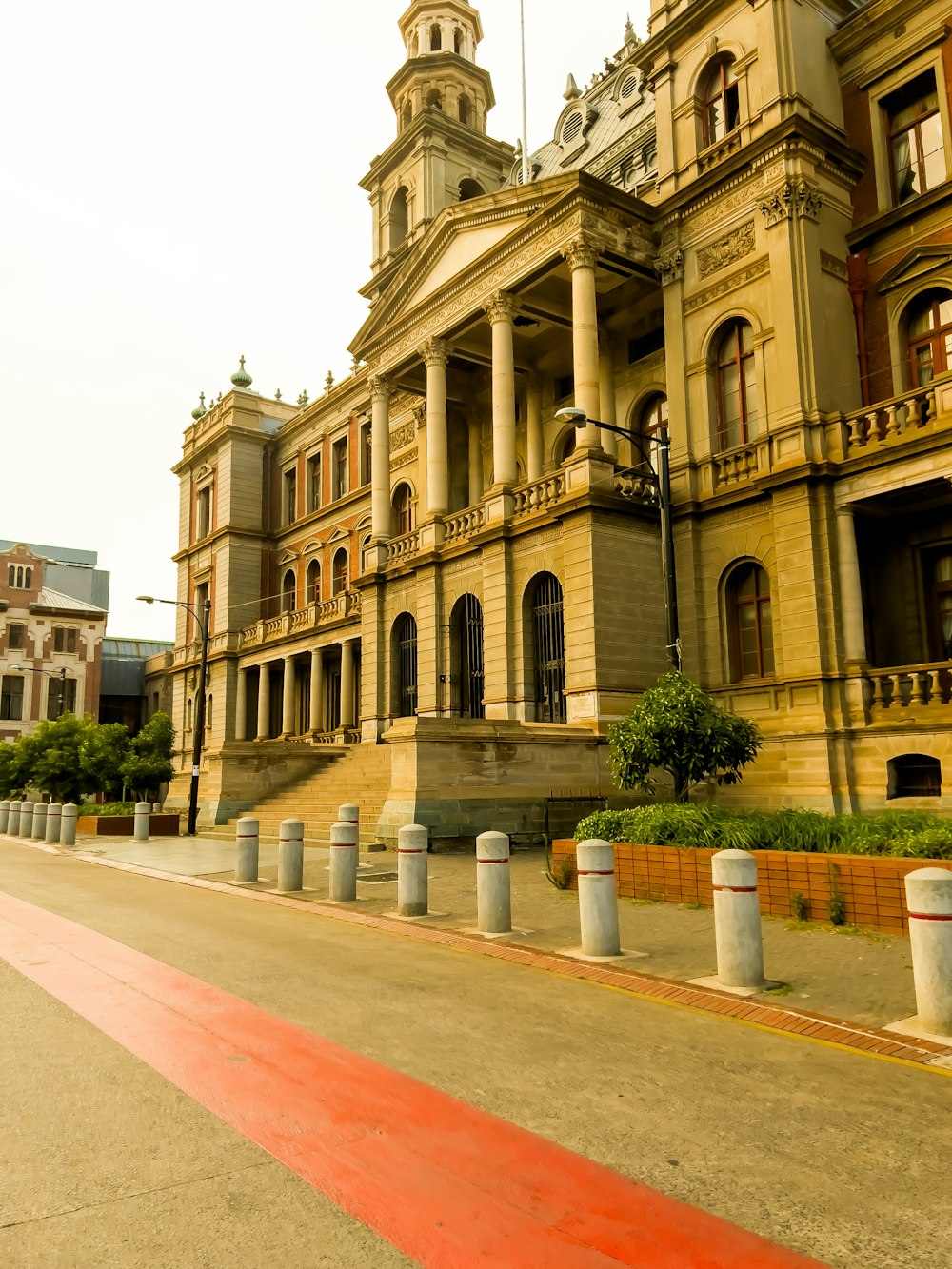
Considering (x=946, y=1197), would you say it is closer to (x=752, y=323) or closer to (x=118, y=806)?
(x=752, y=323)

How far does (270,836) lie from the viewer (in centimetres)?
2472

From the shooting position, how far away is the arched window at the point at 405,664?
102 feet

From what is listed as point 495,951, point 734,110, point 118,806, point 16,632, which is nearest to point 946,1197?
point 495,951

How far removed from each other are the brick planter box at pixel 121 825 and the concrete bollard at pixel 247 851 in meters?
13.7

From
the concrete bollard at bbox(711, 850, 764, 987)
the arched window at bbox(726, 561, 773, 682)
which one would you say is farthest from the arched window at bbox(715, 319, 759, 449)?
the concrete bollard at bbox(711, 850, 764, 987)

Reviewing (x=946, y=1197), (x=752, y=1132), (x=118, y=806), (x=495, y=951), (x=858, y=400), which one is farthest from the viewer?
(x=118, y=806)

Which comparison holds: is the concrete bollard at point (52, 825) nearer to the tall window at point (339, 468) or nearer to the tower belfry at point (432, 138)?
the tall window at point (339, 468)

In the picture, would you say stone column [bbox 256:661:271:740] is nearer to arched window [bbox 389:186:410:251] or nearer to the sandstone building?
the sandstone building

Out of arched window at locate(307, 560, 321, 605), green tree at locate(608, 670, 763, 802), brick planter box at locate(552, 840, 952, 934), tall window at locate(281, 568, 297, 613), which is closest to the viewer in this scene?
brick planter box at locate(552, 840, 952, 934)

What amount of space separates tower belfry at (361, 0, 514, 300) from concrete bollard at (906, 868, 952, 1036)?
35905mm

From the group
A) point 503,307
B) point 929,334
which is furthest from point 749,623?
point 503,307

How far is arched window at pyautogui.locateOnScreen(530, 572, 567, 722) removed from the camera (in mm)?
24906

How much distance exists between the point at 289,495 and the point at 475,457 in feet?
61.1

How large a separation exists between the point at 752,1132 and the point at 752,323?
72.3 ft
